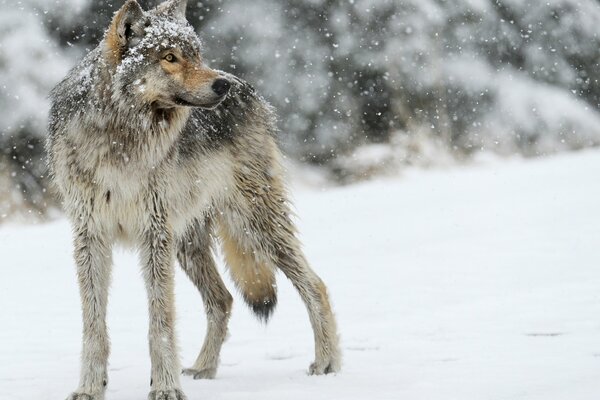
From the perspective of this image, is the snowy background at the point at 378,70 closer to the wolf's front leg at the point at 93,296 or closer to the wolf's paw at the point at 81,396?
the wolf's front leg at the point at 93,296

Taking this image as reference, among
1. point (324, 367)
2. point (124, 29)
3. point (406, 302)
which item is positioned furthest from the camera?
point (406, 302)

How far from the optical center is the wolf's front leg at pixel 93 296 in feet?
12.5

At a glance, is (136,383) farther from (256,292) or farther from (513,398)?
(513,398)

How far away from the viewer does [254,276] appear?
4.78 meters

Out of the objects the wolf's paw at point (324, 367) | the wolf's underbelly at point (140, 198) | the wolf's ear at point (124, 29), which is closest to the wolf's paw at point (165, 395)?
the wolf's underbelly at point (140, 198)

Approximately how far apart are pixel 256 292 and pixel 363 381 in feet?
3.21

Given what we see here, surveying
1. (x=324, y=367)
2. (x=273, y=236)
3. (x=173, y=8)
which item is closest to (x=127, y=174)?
(x=173, y=8)

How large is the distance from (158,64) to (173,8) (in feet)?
1.47

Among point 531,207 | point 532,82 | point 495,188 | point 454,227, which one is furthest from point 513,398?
point 532,82

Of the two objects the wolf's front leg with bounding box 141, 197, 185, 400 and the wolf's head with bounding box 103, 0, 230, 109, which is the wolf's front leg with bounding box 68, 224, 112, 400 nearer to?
the wolf's front leg with bounding box 141, 197, 185, 400

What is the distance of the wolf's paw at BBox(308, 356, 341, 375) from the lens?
4406mm

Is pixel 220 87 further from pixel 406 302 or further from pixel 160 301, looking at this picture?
pixel 406 302

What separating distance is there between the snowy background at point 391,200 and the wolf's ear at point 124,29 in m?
1.66

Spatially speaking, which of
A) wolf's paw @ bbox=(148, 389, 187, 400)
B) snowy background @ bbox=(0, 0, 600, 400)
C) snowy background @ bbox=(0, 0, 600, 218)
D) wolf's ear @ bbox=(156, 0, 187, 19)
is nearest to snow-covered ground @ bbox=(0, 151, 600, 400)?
snowy background @ bbox=(0, 0, 600, 400)
